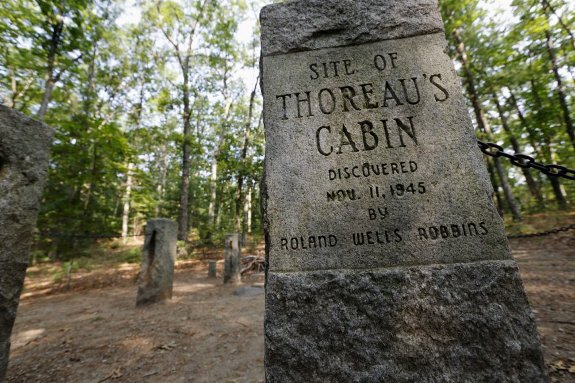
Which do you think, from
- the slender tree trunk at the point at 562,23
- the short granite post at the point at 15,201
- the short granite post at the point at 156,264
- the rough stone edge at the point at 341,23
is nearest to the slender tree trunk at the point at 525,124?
the slender tree trunk at the point at 562,23

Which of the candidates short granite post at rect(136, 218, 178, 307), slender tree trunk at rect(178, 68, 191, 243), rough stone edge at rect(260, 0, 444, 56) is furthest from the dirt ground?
slender tree trunk at rect(178, 68, 191, 243)

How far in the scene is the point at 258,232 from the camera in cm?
2283

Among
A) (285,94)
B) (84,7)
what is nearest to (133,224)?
(84,7)

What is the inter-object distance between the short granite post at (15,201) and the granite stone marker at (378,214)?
2.68 meters

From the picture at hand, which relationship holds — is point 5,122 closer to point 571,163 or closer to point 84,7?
point 84,7

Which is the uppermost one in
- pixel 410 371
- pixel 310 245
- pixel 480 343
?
pixel 310 245

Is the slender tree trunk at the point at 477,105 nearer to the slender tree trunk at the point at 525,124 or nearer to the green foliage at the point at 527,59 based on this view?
the green foliage at the point at 527,59

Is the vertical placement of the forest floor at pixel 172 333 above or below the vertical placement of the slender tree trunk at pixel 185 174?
below

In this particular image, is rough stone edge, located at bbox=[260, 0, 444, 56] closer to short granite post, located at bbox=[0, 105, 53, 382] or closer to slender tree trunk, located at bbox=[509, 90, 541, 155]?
short granite post, located at bbox=[0, 105, 53, 382]

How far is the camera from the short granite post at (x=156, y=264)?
642 cm

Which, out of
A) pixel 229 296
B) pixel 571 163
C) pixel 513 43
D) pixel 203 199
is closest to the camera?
pixel 229 296

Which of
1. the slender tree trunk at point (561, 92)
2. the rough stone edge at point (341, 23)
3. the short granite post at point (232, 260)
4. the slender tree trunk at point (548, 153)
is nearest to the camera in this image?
the rough stone edge at point (341, 23)

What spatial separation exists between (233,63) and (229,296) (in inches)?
674

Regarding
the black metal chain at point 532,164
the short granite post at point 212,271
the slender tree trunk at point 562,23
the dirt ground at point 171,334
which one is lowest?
the dirt ground at point 171,334
